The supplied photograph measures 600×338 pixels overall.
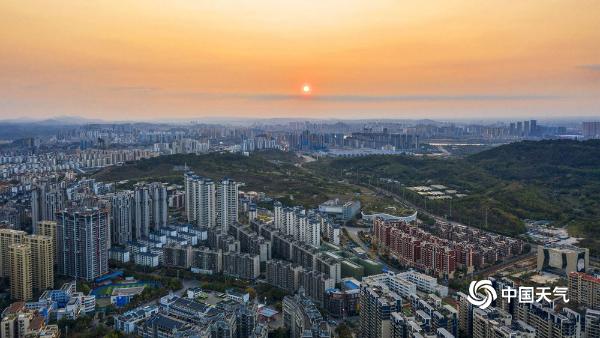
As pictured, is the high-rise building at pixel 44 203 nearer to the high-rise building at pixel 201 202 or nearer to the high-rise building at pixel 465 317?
the high-rise building at pixel 201 202

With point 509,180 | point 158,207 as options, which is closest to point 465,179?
point 509,180

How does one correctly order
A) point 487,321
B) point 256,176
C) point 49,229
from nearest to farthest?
point 487,321 → point 49,229 → point 256,176

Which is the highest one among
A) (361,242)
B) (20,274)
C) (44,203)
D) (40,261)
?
(44,203)

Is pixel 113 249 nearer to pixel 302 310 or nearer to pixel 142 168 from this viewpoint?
pixel 302 310

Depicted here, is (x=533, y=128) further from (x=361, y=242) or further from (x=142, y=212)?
(x=142, y=212)

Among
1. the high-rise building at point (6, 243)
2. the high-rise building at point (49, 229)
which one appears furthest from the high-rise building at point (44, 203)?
the high-rise building at point (6, 243)

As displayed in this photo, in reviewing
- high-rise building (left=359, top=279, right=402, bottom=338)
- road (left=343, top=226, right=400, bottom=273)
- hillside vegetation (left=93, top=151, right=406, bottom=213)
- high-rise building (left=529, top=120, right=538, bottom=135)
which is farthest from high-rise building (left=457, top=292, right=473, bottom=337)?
high-rise building (left=529, top=120, right=538, bottom=135)

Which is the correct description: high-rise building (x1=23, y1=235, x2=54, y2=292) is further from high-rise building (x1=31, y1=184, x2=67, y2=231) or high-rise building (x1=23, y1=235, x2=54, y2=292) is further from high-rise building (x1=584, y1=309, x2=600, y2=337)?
high-rise building (x1=584, y1=309, x2=600, y2=337)
